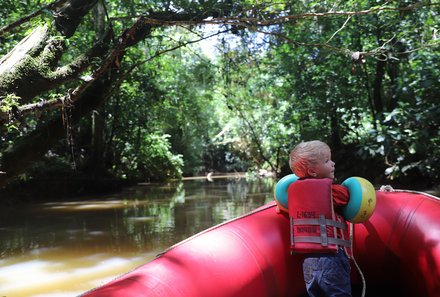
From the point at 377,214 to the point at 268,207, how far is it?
678 mm

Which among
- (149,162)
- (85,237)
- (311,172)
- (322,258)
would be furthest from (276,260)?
(149,162)

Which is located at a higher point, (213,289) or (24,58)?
(24,58)

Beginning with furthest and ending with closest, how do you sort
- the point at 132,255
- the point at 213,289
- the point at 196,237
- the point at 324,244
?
the point at 132,255
the point at 196,237
the point at 324,244
the point at 213,289

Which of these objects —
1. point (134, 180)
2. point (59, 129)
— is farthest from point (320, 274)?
point (134, 180)

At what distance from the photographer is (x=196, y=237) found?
2.14m

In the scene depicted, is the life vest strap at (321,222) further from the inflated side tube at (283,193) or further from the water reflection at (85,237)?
the water reflection at (85,237)

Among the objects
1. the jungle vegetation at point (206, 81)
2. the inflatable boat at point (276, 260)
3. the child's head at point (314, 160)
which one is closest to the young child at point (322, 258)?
the child's head at point (314, 160)

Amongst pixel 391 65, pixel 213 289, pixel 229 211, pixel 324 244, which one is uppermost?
pixel 391 65

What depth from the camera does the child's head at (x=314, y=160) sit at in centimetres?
212

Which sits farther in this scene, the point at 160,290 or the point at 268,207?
the point at 268,207

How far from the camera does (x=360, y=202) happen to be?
1999 mm

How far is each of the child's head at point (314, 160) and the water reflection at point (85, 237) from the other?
2.29 metres

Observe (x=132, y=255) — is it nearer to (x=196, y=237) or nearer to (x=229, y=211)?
(x=196, y=237)

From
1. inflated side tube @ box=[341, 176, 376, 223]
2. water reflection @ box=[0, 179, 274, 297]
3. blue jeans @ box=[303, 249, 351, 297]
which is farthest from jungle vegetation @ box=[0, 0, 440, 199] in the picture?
blue jeans @ box=[303, 249, 351, 297]
